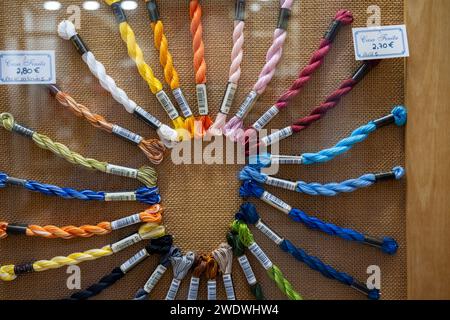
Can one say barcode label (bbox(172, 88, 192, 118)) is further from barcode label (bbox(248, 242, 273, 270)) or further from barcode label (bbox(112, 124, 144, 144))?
barcode label (bbox(248, 242, 273, 270))

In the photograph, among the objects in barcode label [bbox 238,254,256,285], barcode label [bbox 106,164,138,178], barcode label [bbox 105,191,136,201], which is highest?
barcode label [bbox 106,164,138,178]

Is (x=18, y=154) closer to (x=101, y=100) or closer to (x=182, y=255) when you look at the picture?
(x=101, y=100)

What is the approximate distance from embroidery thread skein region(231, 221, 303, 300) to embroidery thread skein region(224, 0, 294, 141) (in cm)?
13

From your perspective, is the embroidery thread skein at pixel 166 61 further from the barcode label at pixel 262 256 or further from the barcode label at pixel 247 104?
the barcode label at pixel 262 256

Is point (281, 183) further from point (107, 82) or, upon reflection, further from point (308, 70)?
point (107, 82)

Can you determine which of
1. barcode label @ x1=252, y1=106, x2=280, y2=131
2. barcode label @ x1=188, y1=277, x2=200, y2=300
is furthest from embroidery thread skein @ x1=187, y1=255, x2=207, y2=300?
barcode label @ x1=252, y1=106, x2=280, y2=131

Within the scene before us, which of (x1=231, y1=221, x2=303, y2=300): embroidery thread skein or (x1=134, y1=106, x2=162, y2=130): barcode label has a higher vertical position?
(x1=134, y1=106, x2=162, y2=130): barcode label

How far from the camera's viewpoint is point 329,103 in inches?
24.7

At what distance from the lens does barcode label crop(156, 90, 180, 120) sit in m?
0.63

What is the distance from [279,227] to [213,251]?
102mm

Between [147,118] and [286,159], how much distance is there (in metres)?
0.21

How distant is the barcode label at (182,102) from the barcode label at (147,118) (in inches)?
1.6

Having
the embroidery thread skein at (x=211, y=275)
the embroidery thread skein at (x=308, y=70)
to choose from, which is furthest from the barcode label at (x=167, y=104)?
the embroidery thread skein at (x=211, y=275)
